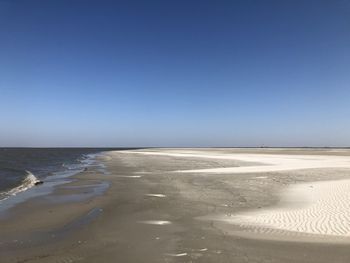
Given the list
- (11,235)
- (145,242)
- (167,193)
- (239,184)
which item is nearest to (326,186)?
(239,184)

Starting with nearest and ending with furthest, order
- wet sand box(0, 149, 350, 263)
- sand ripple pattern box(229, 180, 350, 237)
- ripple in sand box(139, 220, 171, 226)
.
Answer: wet sand box(0, 149, 350, 263), sand ripple pattern box(229, 180, 350, 237), ripple in sand box(139, 220, 171, 226)

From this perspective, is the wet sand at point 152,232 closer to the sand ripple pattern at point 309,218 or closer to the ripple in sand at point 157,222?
the ripple in sand at point 157,222

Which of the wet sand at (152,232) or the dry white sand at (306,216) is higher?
the dry white sand at (306,216)

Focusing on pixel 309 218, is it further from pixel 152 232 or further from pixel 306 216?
pixel 152 232

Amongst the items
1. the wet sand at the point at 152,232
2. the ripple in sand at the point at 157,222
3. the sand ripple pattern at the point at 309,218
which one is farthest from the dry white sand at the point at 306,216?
the ripple in sand at the point at 157,222

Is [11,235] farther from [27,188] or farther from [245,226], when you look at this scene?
[27,188]

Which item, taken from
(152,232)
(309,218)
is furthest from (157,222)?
(309,218)

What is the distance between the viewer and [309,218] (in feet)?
39.3

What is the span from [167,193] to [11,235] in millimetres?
8989

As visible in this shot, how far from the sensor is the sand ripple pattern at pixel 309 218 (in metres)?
10.6

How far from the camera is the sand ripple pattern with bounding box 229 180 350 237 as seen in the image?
34.9ft

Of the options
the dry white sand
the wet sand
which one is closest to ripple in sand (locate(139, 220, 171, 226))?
the wet sand

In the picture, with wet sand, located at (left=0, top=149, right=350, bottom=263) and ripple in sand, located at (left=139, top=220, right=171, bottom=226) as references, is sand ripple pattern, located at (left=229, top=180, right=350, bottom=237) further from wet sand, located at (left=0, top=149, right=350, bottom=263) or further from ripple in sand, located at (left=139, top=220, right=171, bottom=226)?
ripple in sand, located at (left=139, top=220, right=171, bottom=226)

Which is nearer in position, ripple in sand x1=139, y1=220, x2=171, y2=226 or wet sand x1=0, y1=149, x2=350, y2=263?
wet sand x1=0, y1=149, x2=350, y2=263
